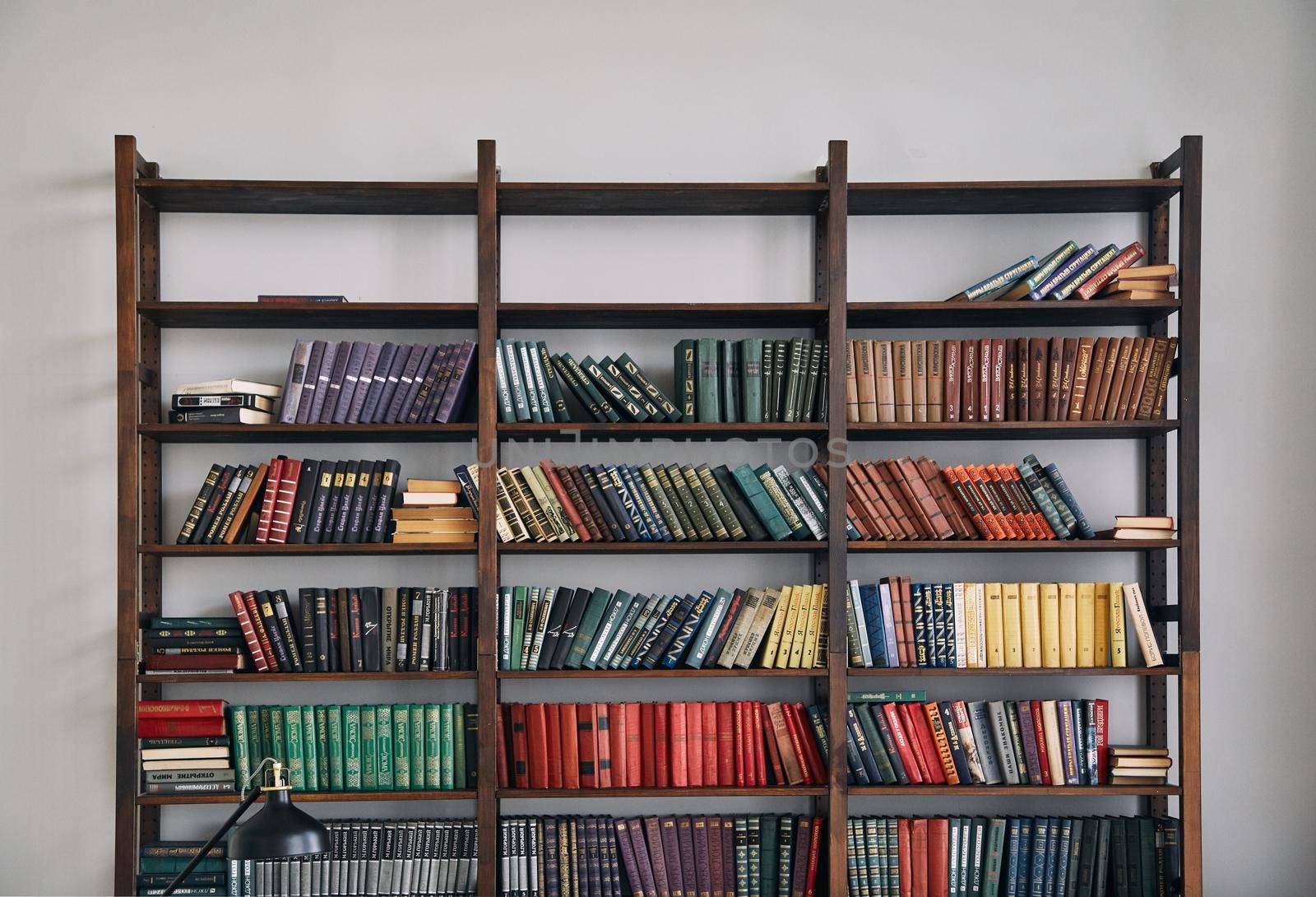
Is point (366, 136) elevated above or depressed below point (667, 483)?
above

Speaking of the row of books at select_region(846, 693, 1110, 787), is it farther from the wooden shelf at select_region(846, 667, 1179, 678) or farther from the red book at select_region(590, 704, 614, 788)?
the red book at select_region(590, 704, 614, 788)

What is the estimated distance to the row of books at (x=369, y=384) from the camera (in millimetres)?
3076

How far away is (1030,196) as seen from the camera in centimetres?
317

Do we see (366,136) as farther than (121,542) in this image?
Yes

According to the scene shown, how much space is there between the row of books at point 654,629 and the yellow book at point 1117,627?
0.81 metres

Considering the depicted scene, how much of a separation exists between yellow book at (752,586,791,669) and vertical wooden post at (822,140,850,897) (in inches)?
4.8

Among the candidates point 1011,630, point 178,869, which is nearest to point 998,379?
point 1011,630

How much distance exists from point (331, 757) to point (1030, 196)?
253 cm

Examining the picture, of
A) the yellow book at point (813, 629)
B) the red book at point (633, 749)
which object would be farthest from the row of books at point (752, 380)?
the red book at point (633, 749)

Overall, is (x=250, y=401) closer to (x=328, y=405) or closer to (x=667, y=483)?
(x=328, y=405)

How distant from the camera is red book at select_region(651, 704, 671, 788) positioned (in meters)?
3.06

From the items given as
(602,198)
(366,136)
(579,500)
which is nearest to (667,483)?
(579,500)

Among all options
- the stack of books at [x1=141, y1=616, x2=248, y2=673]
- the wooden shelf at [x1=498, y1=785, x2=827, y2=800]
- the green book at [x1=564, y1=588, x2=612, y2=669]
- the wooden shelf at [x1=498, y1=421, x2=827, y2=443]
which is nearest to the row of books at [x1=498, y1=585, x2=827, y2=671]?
the green book at [x1=564, y1=588, x2=612, y2=669]

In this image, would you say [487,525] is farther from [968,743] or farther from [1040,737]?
[1040,737]
